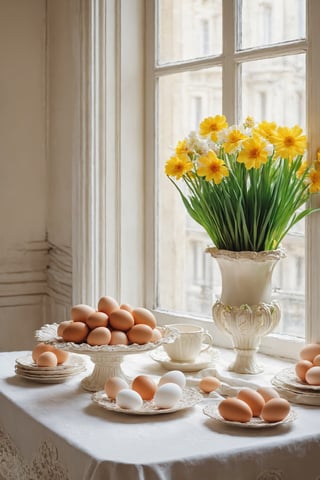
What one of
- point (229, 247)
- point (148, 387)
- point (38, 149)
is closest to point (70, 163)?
point (38, 149)

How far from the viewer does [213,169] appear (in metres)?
1.86

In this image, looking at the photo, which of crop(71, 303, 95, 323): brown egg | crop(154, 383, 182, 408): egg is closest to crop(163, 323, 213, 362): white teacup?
crop(71, 303, 95, 323): brown egg

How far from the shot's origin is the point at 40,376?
1.87m

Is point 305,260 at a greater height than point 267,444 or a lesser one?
greater

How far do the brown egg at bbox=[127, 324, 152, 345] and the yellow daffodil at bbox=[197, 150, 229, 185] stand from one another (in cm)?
38

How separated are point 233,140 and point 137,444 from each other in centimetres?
76

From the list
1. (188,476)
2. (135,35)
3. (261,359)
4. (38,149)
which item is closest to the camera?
(188,476)

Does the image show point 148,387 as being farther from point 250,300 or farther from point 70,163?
point 70,163

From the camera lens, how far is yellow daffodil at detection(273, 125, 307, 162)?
5.94ft

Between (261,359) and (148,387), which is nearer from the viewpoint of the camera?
(148,387)

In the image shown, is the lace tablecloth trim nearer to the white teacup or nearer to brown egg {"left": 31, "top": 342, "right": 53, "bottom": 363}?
brown egg {"left": 31, "top": 342, "right": 53, "bottom": 363}

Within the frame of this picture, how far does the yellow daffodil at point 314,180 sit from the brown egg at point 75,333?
0.61 m

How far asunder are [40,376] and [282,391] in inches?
22.0

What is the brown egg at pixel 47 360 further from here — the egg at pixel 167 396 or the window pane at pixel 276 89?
the window pane at pixel 276 89
